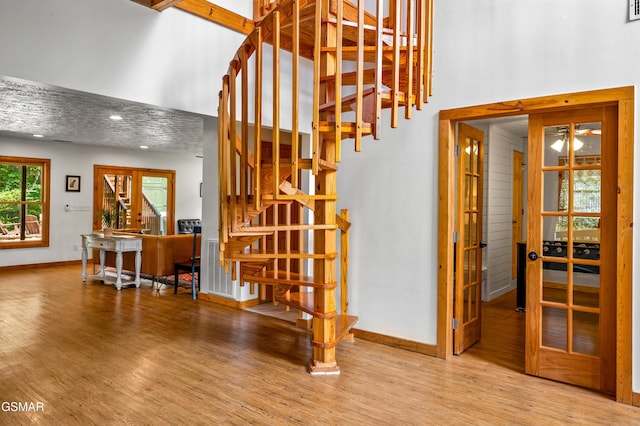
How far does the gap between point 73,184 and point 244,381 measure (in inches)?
292

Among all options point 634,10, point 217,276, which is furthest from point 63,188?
point 634,10

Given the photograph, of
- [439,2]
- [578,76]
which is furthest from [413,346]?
[439,2]

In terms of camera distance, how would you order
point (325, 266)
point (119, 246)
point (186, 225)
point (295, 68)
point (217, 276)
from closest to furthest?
1. point (295, 68)
2. point (325, 266)
3. point (217, 276)
4. point (119, 246)
5. point (186, 225)

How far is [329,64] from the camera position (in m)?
3.38

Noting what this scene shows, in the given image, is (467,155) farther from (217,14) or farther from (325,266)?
(217,14)

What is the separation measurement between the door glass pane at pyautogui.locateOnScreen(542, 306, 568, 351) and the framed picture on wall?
8735 millimetres

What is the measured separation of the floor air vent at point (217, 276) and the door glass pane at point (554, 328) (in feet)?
11.7

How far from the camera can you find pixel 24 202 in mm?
8289

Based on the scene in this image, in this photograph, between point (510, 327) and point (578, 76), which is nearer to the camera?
point (578, 76)

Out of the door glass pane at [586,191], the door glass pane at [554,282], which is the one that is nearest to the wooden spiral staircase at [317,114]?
the door glass pane at [586,191]

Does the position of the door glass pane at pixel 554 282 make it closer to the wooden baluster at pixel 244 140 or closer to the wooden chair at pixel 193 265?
the wooden baluster at pixel 244 140

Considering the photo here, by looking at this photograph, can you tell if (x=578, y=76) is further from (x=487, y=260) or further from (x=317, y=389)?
(x=487, y=260)

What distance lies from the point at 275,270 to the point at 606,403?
2502 mm

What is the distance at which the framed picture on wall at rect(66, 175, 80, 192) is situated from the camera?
877 centimetres
